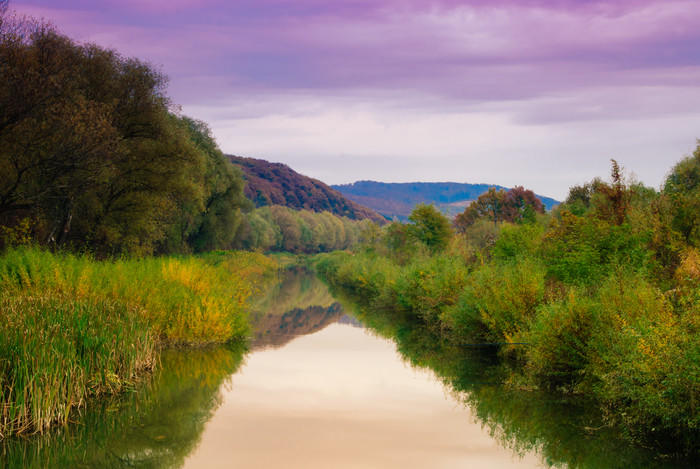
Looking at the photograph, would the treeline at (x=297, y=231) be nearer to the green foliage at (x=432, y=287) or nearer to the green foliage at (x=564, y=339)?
the green foliage at (x=432, y=287)

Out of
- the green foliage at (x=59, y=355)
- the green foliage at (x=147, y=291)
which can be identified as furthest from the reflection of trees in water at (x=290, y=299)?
the green foliage at (x=59, y=355)

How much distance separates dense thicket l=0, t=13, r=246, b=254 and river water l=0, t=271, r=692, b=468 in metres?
9.15

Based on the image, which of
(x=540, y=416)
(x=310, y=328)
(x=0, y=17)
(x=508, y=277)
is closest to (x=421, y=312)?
(x=310, y=328)

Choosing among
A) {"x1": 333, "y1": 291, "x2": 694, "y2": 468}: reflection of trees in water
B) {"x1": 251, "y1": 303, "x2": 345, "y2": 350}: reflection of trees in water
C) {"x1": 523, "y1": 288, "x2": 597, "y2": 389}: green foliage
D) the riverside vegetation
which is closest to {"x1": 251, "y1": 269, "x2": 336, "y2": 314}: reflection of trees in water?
{"x1": 251, "y1": 303, "x2": 345, "y2": 350}: reflection of trees in water

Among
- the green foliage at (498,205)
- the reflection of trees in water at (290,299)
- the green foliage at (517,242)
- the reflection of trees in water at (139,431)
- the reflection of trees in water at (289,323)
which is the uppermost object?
the green foliage at (498,205)

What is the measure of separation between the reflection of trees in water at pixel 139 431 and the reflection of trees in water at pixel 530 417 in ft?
17.3

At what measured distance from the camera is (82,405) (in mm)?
10148

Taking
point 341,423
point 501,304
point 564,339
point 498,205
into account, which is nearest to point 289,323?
point 501,304

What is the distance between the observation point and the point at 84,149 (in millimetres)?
19203

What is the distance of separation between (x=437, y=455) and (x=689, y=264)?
8.58 m

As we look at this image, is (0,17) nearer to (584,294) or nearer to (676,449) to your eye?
(584,294)

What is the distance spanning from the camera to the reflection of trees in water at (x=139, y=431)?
8.16 metres

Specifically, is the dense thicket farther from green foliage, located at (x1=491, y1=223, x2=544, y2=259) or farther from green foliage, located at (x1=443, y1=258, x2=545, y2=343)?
green foliage, located at (x1=491, y1=223, x2=544, y2=259)

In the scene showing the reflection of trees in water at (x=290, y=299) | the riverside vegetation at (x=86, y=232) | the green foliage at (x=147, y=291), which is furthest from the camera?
the reflection of trees in water at (x=290, y=299)
